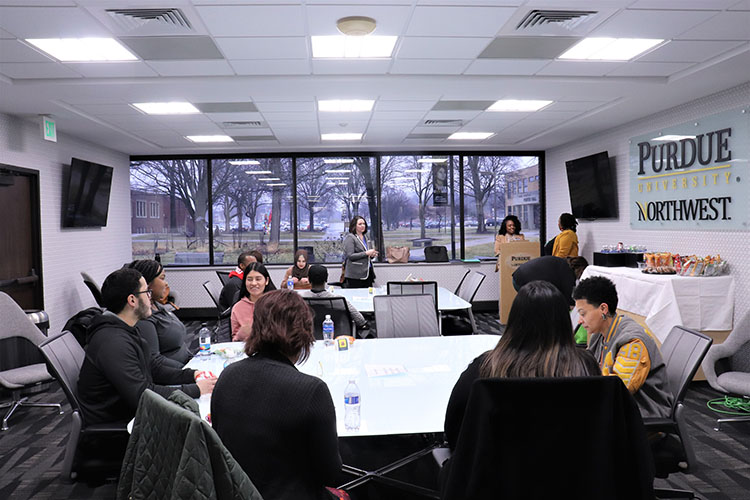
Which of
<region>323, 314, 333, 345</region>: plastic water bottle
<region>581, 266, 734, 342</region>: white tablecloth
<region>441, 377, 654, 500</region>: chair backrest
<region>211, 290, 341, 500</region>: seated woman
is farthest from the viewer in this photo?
<region>581, 266, 734, 342</region>: white tablecloth

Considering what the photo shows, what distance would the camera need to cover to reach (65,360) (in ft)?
9.59

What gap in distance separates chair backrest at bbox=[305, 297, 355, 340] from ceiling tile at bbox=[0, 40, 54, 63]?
2760mm

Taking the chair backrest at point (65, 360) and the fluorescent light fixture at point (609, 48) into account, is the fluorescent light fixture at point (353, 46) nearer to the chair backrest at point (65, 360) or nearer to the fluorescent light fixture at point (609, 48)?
the fluorescent light fixture at point (609, 48)

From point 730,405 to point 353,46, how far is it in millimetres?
4377

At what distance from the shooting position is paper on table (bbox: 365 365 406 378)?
9.95ft

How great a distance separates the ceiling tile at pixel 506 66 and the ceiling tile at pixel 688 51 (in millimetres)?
833

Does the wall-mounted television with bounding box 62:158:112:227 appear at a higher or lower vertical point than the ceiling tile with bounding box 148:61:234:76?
lower

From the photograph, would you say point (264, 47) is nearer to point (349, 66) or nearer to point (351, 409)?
point (349, 66)

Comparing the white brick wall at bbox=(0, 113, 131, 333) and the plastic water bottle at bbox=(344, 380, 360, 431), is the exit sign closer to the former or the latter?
the white brick wall at bbox=(0, 113, 131, 333)

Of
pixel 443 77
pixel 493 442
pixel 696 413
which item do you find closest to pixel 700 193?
pixel 696 413

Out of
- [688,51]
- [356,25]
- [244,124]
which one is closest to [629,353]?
[356,25]

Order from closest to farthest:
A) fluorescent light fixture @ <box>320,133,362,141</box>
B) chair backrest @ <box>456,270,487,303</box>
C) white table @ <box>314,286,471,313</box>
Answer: white table @ <box>314,286,471,313</box>, chair backrest @ <box>456,270,487,303</box>, fluorescent light fixture @ <box>320,133,362,141</box>

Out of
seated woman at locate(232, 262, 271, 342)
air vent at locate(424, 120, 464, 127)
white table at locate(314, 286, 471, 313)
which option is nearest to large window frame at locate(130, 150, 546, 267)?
air vent at locate(424, 120, 464, 127)

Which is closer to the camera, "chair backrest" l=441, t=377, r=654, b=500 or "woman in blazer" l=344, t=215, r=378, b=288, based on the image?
"chair backrest" l=441, t=377, r=654, b=500
